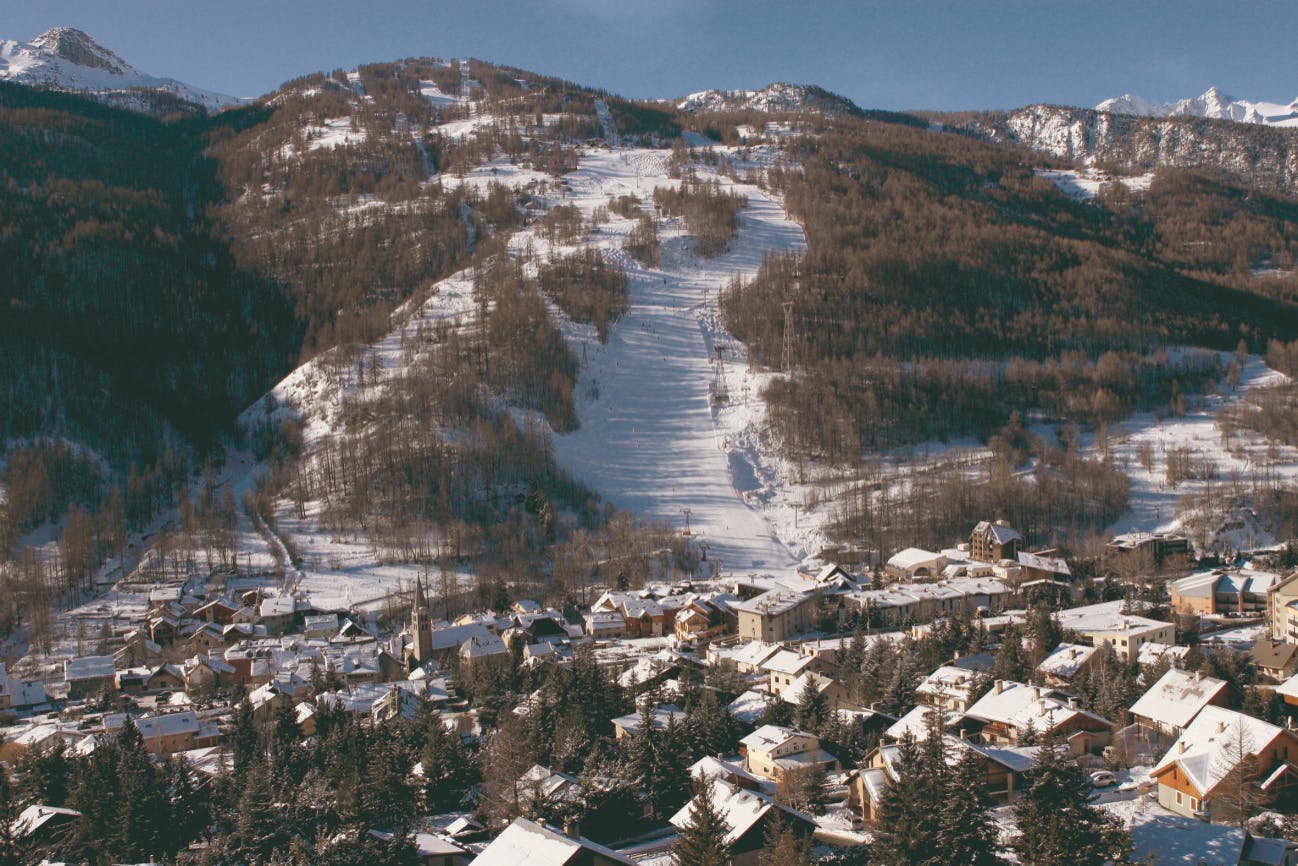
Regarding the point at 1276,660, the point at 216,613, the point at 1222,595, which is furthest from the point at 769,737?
the point at 216,613

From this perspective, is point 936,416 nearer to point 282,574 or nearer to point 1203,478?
point 1203,478

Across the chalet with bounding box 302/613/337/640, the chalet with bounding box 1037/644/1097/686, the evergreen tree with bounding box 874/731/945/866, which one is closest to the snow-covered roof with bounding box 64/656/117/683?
the chalet with bounding box 302/613/337/640

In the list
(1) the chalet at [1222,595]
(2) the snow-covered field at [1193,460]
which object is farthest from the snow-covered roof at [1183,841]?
(2) the snow-covered field at [1193,460]

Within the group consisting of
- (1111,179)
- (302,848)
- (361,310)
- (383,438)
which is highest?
(1111,179)

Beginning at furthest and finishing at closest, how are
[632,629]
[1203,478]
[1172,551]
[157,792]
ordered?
1. [1203,478]
2. [1172,551]
3. [632,629]
4. [157,792]

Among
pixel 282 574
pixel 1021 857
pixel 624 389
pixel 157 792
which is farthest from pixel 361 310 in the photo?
pixel 1021 857

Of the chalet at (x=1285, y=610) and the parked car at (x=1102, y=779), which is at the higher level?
the chalet at (x=1285, y=610)

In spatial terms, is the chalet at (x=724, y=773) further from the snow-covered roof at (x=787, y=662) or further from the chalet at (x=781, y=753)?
the snow-covered roof at (x=787, y=662)
